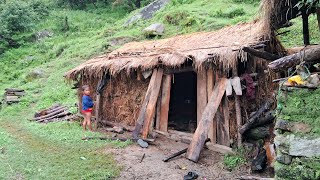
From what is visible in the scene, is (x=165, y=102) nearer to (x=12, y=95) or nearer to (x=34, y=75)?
(x=12, y=95)

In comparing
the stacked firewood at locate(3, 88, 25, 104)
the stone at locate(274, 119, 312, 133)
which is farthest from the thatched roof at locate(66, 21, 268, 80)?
the stacked firewood at locate(3, 88, 25, 104)

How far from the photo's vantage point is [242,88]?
25.5ft

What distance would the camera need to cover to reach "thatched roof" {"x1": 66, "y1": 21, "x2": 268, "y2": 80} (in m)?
7.79

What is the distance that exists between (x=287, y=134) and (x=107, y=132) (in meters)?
7.11

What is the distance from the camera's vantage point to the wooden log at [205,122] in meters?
7.64

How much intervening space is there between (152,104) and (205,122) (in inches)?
79.2

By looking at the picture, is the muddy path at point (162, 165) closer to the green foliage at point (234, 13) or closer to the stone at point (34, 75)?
the green foliage at point (234, 13)

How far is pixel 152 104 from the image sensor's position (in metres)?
9.36

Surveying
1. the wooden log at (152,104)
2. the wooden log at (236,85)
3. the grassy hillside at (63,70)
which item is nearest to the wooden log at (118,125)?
the grassy hillside at (63,70)

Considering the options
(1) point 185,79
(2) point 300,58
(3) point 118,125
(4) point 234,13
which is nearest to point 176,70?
(3) point 118,125

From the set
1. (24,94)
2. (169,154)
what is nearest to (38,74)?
(24,94)

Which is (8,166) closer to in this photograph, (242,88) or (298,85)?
(242,88)

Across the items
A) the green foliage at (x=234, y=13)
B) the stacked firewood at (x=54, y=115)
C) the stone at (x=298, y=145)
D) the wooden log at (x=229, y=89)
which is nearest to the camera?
the stone at (x=298, y=145)

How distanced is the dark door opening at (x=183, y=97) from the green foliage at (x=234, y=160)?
4.01 metres
